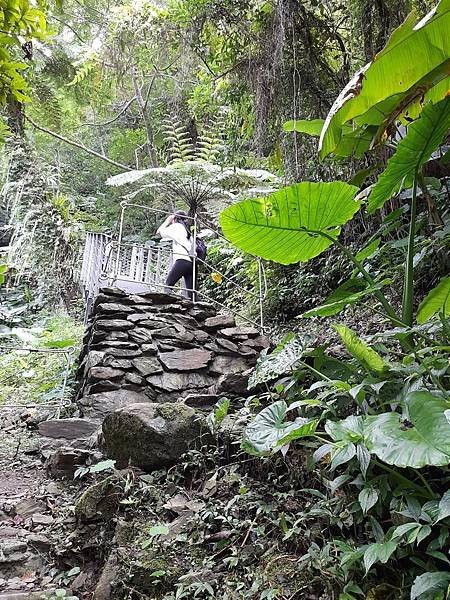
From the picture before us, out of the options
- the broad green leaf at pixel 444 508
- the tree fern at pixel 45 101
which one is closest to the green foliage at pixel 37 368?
the tree fern at pixel 45 101

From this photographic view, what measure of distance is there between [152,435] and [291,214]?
1.54 m

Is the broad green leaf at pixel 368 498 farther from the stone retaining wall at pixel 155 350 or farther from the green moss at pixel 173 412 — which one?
the stone retaining wall at pixel 155 350

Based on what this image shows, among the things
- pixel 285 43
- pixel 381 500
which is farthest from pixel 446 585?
pixel 285 43

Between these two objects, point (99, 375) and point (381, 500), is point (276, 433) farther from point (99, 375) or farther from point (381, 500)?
point (99, 375)

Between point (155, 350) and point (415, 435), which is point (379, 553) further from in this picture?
point (155, 350)

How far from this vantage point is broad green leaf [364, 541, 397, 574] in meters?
1.35

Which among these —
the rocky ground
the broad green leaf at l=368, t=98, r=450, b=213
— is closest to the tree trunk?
the rocky ground

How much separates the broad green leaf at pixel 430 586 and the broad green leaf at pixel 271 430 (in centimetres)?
49

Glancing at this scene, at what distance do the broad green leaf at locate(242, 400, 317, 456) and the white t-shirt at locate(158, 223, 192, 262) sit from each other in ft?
12.5

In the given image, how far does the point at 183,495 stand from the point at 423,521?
1427mm

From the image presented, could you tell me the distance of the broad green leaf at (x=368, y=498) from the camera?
1.48 metres

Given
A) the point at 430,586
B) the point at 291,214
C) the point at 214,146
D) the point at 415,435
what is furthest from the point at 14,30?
the point at 214,146

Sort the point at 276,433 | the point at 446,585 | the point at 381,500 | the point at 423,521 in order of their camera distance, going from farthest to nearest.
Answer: the point at 276,433
the point at 381,500
the point at 423,521
the point at 446,585

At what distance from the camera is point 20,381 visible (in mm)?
6805
